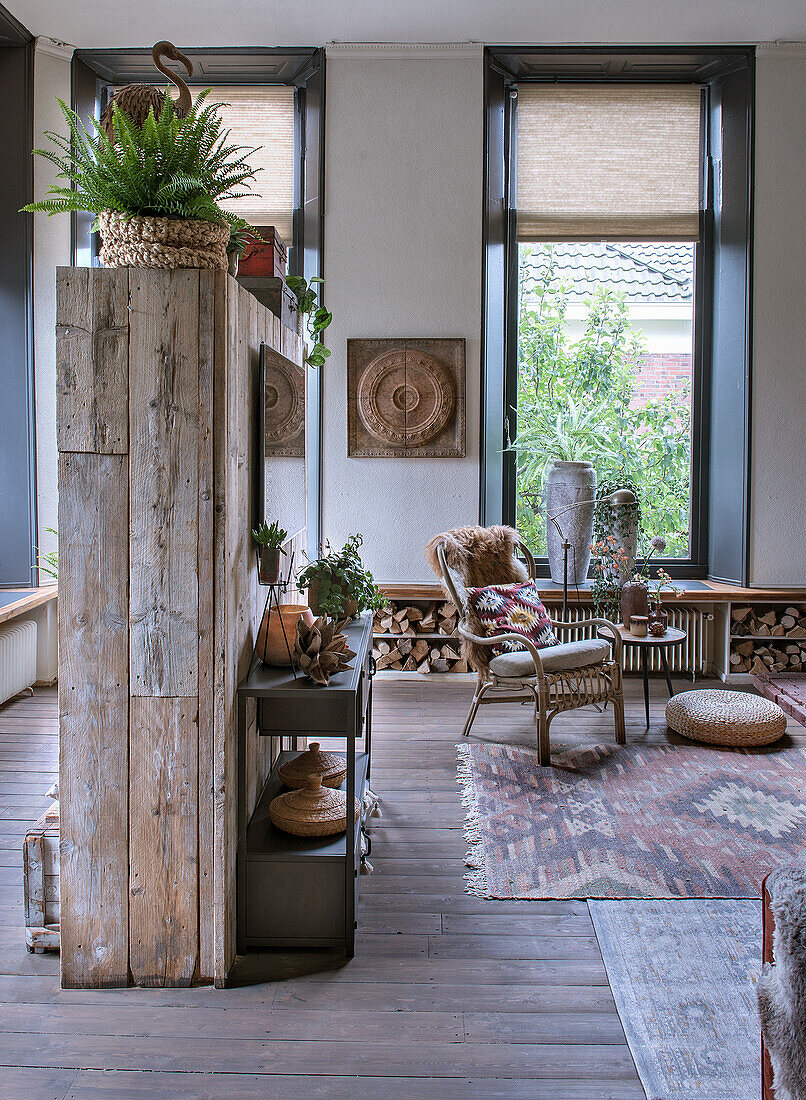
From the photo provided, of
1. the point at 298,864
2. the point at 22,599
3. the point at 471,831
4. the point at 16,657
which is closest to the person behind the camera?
the point at 298,864

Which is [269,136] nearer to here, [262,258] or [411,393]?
[411,393]

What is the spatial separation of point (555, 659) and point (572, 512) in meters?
1.37

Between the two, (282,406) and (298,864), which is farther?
(282,406)

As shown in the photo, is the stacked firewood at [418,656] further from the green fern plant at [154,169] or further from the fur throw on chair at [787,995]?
the fur throw on chair at [787,995]

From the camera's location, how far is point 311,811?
8.11 feet

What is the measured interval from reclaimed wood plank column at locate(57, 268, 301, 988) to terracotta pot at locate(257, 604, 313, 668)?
0.27 meters

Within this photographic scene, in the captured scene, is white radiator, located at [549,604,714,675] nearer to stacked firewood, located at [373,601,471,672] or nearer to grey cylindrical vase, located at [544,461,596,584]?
grey cylindrical vase, located at [544,461,596,584]

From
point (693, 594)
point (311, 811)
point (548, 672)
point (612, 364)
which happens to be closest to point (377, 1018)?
point (311, 811)

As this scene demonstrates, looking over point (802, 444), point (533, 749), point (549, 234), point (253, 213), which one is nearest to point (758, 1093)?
point (533, 749)

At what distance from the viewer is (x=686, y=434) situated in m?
5.64

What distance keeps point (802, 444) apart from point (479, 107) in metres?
2.88

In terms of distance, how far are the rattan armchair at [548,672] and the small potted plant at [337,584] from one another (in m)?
1.23

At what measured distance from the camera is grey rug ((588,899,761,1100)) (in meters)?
1.90

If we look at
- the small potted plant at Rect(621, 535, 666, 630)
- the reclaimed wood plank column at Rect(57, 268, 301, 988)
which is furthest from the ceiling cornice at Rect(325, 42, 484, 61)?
the reclaimed wood plank column at Rect(57, 268, 301, 988)
